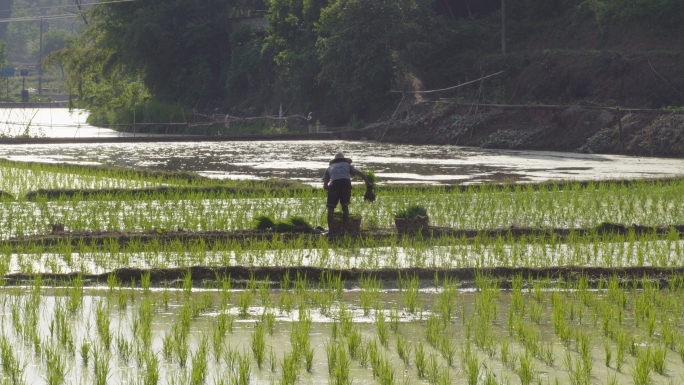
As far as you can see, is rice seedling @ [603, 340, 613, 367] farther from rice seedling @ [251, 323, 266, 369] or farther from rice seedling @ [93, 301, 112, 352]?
rice seedling @ [93, 301, 112, 352]

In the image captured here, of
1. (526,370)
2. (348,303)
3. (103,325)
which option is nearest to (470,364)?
(526,370)

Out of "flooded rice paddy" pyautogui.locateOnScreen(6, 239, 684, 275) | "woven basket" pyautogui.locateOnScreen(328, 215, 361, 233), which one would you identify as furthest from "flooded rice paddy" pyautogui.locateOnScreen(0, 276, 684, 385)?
"woven basket" pyautogui.locateOnScreen(328, 215, 361, 233)

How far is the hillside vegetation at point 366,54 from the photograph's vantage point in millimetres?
27266

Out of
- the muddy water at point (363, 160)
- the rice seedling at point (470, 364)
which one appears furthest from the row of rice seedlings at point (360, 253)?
the muddy water at point (363, 160)

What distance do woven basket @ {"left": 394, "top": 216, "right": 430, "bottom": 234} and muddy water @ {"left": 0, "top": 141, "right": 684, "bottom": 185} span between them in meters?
6.04

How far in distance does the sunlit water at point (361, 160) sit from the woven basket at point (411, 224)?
614 centimetres

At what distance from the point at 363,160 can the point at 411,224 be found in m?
11.2

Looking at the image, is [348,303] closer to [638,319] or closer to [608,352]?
[638,319]

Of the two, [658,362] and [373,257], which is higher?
[658,362]

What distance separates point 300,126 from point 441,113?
24.2ft

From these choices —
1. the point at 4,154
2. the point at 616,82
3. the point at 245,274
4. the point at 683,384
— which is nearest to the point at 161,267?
the point at 245,274

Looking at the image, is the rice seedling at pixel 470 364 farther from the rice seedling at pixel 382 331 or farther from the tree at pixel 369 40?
the tree at pixel 369 40

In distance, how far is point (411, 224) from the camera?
9727 millimetres

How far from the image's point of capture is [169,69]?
39.2 metres
